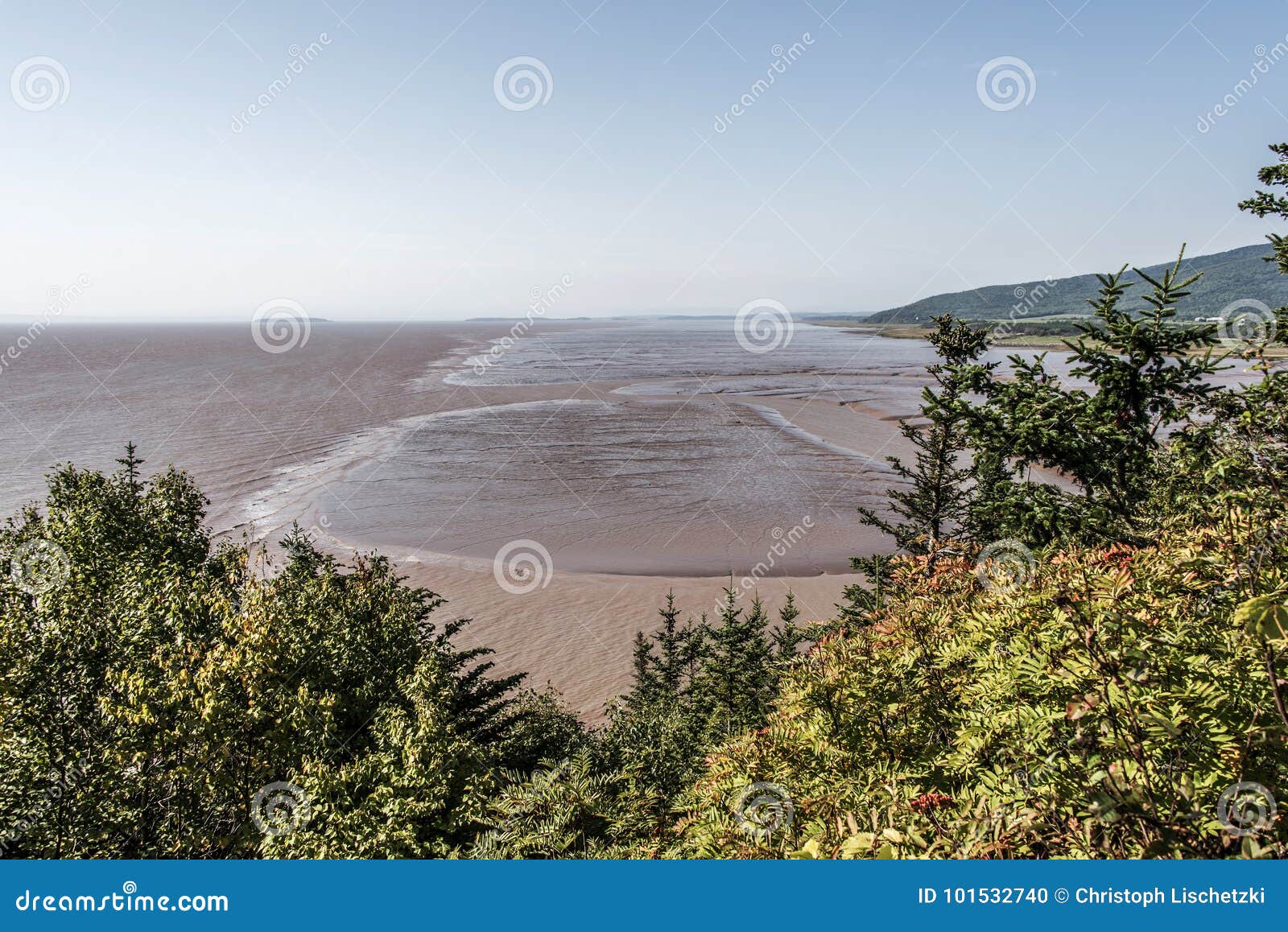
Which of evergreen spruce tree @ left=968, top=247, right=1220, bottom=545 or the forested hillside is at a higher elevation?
evergreen spruce tree @ left=968, top=247, right=1220, bottom=545

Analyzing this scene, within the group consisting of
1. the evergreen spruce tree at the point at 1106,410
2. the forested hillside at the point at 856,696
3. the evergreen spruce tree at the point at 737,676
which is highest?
the evergreen spruce tree at the point at 1106,410

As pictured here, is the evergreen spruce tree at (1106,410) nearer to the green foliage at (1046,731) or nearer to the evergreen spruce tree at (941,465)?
the green foliage at (1046,731)

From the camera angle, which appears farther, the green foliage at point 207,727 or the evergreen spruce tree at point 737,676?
the evergreen spruce tree at point 737,676

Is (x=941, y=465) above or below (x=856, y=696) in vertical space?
above

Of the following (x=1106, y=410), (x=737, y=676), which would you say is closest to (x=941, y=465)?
(x=737, y=676)

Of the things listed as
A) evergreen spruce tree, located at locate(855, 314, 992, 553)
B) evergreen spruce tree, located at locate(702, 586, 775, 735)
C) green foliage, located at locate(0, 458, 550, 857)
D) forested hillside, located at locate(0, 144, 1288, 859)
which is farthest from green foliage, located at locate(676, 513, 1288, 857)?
evergreen spruce tree, located at locate(855, 314, 992, 553)

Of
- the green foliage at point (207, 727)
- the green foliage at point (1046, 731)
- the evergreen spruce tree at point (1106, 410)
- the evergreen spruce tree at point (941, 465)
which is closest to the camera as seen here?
the green foliage at point (1046, 731)

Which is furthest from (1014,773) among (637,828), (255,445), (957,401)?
(255,445)

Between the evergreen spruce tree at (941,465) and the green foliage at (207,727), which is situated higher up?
the evergreen spruce tree at (941,465)

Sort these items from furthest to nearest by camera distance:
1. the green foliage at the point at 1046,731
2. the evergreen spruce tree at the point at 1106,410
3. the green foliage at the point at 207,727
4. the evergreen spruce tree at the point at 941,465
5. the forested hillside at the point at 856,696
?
the evergreen spruce tree at the point at 941,465 < the evergreen spruce tree at the point at 1106,410 < the green foliage at the point at 207,727 < the forested hillside at the point at 856,696 < the green foliage at the point at 1046,731

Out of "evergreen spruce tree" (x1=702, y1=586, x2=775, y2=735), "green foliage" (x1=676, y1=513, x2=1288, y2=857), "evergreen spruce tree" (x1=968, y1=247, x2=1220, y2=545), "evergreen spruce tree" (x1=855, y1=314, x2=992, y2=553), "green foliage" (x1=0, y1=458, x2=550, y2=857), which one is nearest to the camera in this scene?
"green foliage" (x1=676, y1=513, x2=1288, y2=857)

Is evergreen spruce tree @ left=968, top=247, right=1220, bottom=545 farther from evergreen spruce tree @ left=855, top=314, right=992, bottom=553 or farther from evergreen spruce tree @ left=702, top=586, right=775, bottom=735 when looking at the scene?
evergreen spruce tree @ left=702, top=586, right=775, bottom=735

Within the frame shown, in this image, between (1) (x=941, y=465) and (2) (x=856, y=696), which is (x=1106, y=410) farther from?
(1) (x=941, y=465)

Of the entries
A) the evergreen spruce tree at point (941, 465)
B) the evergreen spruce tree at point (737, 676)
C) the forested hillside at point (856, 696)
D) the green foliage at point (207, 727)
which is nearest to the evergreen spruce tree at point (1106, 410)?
the forested hillside at point (856, 696)
